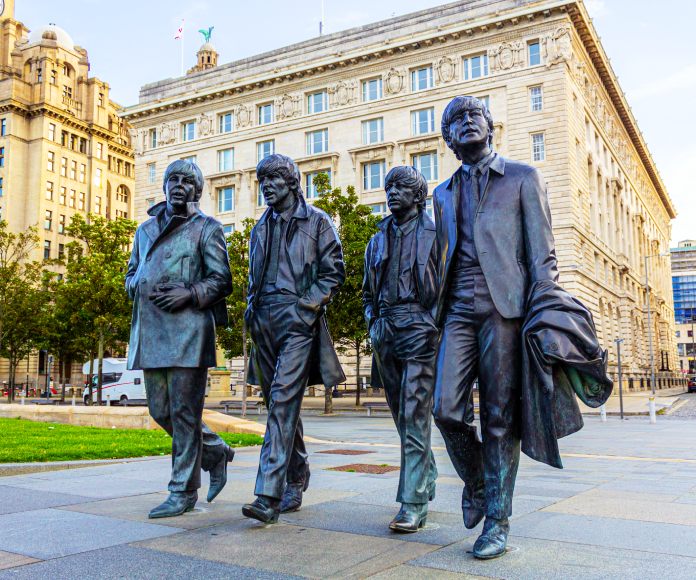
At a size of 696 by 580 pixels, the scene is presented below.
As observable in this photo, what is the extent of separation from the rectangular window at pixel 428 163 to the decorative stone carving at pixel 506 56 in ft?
21.3

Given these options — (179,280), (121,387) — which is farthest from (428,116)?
(179,280)

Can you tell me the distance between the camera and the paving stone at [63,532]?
400cm

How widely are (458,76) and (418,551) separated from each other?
44.1 meters

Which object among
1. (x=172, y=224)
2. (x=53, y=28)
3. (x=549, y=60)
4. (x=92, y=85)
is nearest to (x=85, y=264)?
(x=549, y=60)

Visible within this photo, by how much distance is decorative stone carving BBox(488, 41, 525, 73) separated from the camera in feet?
140

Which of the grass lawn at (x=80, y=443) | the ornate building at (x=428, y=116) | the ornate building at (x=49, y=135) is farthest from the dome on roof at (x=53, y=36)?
the grass lawn at (x=80, y=443)

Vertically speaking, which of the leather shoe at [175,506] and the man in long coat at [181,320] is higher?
the man in long coat at [181,320]

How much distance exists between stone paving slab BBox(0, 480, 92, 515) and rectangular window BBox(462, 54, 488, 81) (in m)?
42.2

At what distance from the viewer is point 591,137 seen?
161 feet

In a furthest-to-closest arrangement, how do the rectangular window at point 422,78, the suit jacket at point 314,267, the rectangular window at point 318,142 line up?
the rectangular window at point 318,142 → the rectangular window at point 422,78 → the suit jacket at point 314,267

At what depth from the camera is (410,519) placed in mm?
4445

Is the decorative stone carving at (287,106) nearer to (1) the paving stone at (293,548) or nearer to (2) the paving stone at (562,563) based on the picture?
(1) the paving stone at (293,548)

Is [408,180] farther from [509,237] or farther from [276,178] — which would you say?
[509,237]

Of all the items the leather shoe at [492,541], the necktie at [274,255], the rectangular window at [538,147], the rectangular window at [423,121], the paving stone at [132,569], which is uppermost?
the rectangular window at [423,121]
